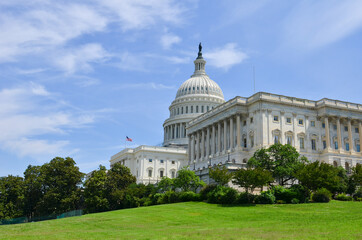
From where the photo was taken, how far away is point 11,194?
83188 millimetres

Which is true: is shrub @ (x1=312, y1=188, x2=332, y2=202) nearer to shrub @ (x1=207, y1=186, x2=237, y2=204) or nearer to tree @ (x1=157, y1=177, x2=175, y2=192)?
shrub @ (x1=207, y1=186, x2=237, y2=204)

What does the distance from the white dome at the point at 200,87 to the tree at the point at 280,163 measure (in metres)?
81.9

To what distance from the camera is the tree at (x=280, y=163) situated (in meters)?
64.1

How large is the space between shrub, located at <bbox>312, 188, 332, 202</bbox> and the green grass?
286 cm

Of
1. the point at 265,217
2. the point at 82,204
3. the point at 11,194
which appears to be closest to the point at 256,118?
the point at 82,204

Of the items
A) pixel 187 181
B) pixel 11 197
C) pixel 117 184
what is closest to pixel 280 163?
pixel 187 181

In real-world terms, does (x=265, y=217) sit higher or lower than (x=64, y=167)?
lower

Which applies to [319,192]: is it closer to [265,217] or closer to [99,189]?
[265,217]

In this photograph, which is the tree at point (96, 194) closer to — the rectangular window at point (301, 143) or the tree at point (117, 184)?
the tree at point (117, 184)

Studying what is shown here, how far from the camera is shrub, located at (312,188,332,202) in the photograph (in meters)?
53.8

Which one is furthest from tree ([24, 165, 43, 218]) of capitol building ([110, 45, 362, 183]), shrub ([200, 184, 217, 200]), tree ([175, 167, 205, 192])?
shrub ([200, 184, 217, 200])

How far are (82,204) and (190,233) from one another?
57.5 m

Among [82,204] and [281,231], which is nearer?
[281,231]

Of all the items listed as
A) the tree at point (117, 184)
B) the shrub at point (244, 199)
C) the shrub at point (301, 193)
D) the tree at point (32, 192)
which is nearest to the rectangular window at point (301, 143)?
the shrub at point (301, 193)
